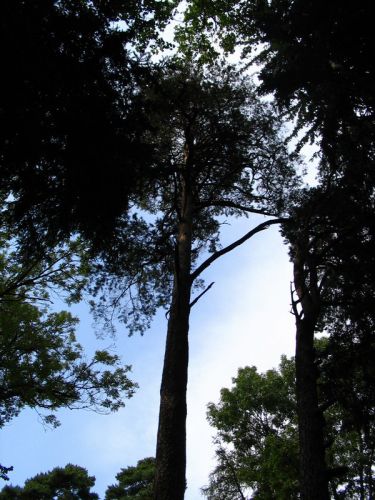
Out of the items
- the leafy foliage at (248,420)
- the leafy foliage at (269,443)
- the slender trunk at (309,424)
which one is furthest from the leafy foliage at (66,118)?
the leafy foliage at (248,420)

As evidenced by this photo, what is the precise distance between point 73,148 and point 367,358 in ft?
27.5

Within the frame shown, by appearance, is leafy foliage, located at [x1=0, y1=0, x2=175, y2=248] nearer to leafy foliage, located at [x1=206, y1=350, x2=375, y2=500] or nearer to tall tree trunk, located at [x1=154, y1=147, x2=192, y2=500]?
tall tree trunk, located at [x1=154, y1=147, x2=192, y2=500]

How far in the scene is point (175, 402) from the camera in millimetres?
6328

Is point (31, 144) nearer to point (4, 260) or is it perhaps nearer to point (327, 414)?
point (4, 260)

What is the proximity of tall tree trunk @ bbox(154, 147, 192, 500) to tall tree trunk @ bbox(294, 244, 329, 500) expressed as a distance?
3.55 meters

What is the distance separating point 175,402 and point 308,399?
4088 millimetres

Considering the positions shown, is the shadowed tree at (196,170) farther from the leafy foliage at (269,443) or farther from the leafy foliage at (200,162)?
the leafy foliage at (269,443)

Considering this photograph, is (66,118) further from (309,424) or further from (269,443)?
(269,443)

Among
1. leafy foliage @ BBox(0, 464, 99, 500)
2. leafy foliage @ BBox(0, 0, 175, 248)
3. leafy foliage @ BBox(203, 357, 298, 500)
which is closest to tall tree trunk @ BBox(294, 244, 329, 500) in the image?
leafy foliage @ BBox(0, 0, 175, 248)

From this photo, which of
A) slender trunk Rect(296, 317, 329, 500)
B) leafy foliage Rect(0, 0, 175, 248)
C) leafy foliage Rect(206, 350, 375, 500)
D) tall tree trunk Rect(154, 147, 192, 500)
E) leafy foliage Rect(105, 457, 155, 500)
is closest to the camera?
leafy foliage Rect(0, 0, 175, 248)

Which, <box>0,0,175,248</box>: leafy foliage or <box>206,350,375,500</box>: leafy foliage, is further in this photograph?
<box>206,350,375,500</box>: leafy foliage

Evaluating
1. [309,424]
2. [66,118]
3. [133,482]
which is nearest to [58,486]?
[133,482]

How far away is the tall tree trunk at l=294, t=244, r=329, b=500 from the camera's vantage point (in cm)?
799

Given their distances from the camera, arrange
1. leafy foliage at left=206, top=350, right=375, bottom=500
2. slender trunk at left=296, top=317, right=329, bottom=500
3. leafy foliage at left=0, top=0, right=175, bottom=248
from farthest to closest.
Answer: leafy foliage at left=206, top=350, right=375, bottom=500 < slender trunk at left=296, top=317, right=329, bottom=500 < leafy foliage at left=0, top=0, right=175, bottom=248
